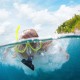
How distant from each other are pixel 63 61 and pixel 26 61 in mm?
696

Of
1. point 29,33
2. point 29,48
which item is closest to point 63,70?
point 29,48

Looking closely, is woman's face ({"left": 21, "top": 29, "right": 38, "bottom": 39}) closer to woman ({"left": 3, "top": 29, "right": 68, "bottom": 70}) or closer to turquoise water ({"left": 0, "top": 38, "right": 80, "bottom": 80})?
woman ({"left": 3, "top": 29, "right": 68, "bottom": 70})

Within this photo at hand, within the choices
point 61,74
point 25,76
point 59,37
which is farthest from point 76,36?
point 25,76

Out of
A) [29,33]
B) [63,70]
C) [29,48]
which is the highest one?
[29,33]

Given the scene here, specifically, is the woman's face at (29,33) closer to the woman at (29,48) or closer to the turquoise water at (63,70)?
the woman at (29,48)

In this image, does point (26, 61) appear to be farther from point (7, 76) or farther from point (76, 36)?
point (76, 36)

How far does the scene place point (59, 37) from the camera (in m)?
5.96

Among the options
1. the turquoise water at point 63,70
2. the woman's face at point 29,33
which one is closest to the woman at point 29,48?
the woman's face at point 29,33

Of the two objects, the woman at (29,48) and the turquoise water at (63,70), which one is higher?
the woman at (29,48)

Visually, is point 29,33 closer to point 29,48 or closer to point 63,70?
point 29,48

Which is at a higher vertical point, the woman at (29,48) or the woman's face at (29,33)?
the woman's face at (29,33)

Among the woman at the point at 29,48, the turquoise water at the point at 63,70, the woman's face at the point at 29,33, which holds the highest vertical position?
Answer: the woman's face at the point at 29,33

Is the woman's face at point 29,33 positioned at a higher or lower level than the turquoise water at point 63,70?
higher

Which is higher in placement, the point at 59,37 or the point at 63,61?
the point at 59,37
